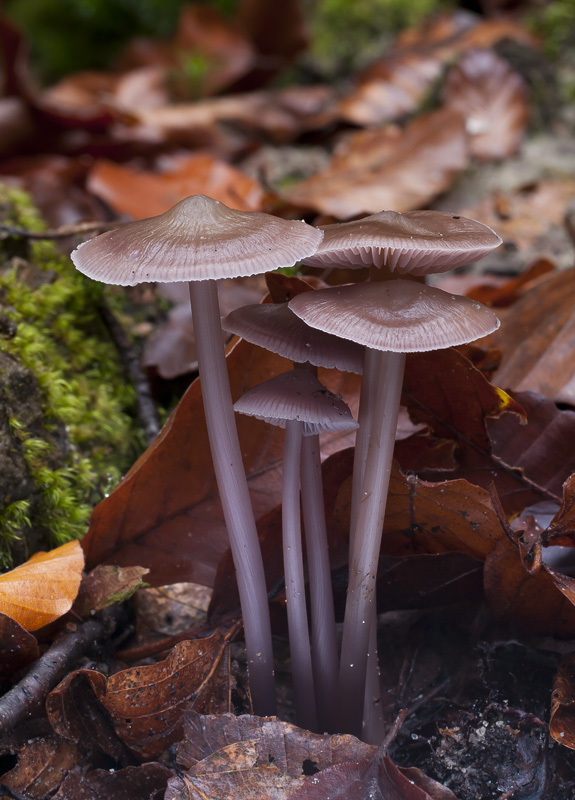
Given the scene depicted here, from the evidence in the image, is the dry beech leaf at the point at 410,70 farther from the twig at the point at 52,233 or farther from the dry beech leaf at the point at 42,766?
the dry beech leaf at the point at 42,766

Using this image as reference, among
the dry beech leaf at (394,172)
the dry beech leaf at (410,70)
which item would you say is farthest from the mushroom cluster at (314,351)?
the dry beech leaf at (410,70)

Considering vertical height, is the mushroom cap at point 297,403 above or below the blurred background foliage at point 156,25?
below

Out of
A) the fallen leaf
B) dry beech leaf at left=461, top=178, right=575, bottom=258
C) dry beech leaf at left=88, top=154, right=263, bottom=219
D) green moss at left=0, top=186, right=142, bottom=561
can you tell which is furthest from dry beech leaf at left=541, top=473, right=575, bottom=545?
dry beech leaf at left=88, top=154, right=263, bottom=219

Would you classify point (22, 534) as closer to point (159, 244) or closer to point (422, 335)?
point (159, 244)

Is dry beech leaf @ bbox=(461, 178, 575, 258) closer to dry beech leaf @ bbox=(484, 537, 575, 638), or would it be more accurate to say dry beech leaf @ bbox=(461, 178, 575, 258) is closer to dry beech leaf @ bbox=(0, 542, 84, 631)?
dry beech leaf @ bbox=(484, 537, 575, 638)

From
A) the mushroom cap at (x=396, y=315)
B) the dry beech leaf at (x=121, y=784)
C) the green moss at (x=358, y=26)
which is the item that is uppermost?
the green moss at (x=358, y=26)

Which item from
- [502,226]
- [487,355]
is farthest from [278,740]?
[502,226]
